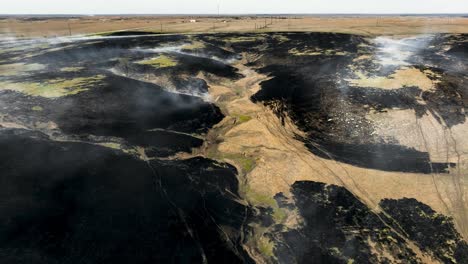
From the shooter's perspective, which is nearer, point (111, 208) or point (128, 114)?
point (111, 208)

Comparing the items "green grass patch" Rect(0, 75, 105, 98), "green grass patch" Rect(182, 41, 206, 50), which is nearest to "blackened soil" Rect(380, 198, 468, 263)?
"green grass patch" Rect(0, 75, 105, 98)

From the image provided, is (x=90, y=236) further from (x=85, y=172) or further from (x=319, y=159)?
(x=319, y=159)

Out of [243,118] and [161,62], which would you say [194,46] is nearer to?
[161,62]

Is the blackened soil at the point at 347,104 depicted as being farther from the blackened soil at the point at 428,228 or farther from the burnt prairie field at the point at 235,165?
the blackened soil at the point at 428,228

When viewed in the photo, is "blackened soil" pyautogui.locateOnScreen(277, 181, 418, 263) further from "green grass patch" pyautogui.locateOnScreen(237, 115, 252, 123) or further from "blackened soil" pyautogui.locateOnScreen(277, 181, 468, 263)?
"green grass patch" pyautogui.locateOnScreen(237, 115, 252, 123)

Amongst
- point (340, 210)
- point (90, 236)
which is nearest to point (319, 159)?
point (340, 210)

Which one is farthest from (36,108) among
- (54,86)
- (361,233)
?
(361,233)
